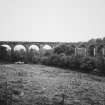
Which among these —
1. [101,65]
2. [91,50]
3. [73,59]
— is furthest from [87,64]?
[91,50]

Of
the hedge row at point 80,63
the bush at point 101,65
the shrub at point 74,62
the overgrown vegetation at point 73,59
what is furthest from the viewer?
the shrub at point 74,62

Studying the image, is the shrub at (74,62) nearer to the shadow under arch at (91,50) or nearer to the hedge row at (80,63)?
the hedge row at (80,63)

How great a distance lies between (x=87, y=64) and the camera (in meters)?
16.5

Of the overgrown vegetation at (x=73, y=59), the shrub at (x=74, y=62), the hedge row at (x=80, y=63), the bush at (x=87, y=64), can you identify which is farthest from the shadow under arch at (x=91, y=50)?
the bush at (x=87, y=64)

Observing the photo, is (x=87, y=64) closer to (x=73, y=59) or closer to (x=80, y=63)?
(x=80, y=63)

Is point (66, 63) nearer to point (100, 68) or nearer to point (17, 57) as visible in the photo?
point (100, 68)

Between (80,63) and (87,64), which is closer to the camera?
(87,64)

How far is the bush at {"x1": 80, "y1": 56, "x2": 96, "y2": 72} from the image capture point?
53.4 feet

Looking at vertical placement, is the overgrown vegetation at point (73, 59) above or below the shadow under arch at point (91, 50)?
below

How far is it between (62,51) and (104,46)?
28.5 feet

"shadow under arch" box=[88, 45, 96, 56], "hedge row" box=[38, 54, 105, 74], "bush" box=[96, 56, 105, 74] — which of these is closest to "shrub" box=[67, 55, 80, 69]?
"hedge row" box=[38, 54, 105, 74]

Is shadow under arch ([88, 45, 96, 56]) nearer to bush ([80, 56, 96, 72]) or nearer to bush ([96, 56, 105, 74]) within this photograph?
bush ([80, 56, 96, 72])

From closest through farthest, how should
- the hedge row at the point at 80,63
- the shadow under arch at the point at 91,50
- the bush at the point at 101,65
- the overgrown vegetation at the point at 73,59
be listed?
the bush at the point at 101,65 → the hedge row at the point at 80,63 → the overgrown vegetation at the point at 73,59 → the shadow under arch at the point at 91,50

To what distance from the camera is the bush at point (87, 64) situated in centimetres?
1628
